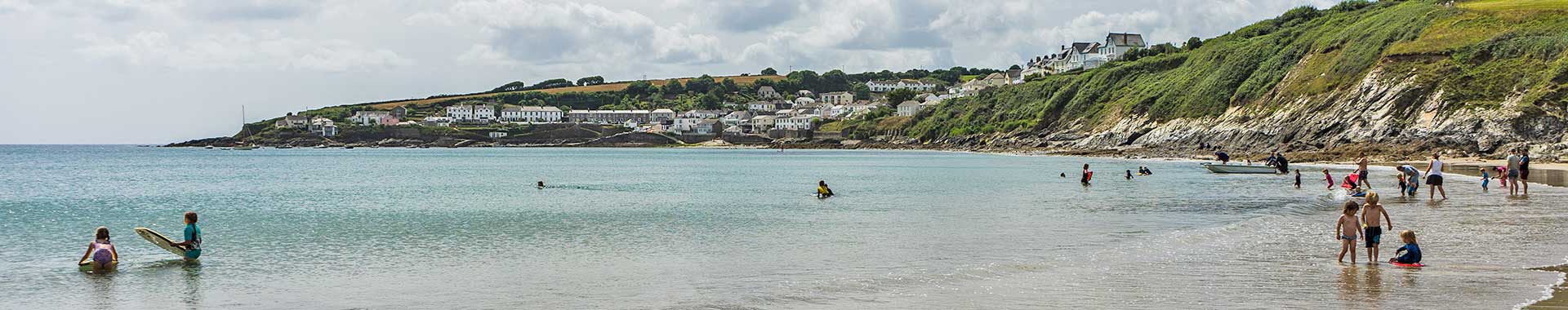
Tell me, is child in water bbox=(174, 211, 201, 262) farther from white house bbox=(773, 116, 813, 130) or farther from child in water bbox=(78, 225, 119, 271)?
white house bbox=(773, 116, 813, 130)

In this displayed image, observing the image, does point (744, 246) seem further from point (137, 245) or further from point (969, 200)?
point (969, 200)

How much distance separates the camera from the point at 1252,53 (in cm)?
9788

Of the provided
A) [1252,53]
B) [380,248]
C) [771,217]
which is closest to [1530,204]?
[771,217]

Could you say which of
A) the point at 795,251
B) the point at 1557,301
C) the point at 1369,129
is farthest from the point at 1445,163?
the point at 1557,301

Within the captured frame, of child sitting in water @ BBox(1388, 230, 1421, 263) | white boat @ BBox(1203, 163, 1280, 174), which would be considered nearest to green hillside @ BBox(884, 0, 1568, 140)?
white boat @ BBox(1203, 163, 1280, 174)

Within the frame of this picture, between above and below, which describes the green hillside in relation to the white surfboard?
above

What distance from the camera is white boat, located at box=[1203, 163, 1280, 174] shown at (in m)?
53.3

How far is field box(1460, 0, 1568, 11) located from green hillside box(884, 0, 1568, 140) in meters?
0.13

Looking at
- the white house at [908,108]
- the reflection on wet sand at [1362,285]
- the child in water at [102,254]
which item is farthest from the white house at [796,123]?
the reflection on wet sand at [1362,285]

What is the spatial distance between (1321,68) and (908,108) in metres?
88.7

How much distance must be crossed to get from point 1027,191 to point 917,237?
18.8 m

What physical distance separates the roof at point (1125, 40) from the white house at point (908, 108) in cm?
2934

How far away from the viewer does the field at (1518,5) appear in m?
76.8

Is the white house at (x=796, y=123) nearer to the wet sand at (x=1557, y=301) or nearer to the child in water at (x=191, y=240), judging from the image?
the child in water at (x=191, y=240)
